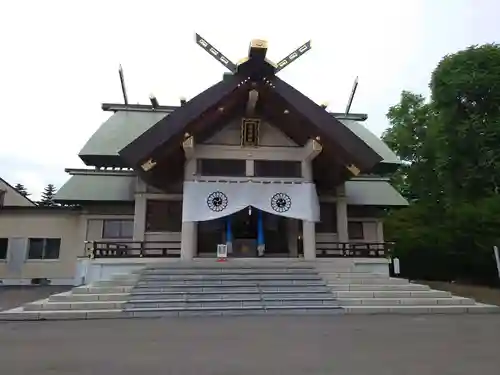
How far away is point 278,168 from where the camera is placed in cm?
1417

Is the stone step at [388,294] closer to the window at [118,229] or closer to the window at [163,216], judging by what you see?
the window at [163,216]

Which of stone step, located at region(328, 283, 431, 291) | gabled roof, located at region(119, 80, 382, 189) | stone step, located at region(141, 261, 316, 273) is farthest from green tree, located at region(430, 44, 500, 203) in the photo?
stone step, located at region(141, 261, 316, 273)

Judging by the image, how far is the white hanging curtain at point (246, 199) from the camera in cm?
1304

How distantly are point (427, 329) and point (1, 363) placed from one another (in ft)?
19.8

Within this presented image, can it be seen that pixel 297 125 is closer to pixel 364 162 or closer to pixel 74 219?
pixel 364 162

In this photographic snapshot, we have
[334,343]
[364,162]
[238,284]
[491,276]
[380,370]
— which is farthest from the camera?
[491,276]

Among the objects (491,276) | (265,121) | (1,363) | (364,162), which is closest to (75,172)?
(265,121)

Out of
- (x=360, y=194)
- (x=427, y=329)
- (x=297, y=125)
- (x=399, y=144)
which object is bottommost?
(x=427, y=329)

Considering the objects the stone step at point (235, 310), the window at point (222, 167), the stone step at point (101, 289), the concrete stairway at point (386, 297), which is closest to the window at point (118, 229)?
the window at point (222, 167)

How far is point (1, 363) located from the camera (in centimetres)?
446

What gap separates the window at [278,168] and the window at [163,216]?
3384 mm

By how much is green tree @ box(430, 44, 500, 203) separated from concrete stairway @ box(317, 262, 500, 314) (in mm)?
9052

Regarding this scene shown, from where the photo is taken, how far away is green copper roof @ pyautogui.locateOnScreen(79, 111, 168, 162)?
1620cm

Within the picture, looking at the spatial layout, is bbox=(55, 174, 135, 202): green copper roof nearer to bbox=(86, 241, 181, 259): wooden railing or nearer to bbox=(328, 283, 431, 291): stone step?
bbox=(86, 241, 181, 259): wooden railing
